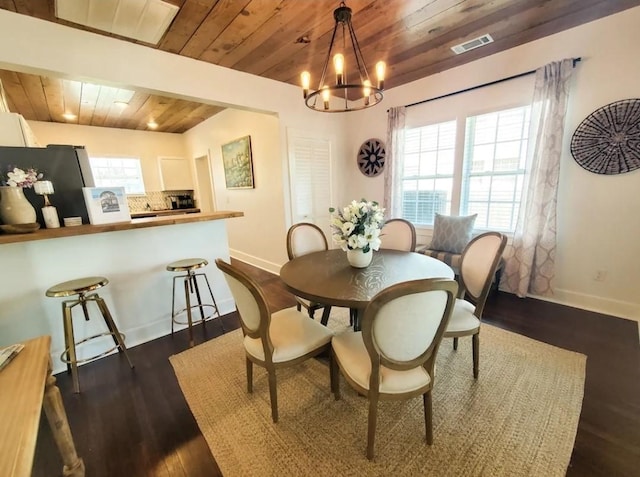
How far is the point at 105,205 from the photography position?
2.09m

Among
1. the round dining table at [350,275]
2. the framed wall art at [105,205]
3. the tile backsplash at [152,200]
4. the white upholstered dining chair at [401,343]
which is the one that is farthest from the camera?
the tile backsplash at [152,200]

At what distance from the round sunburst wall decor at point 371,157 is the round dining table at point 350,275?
2.12 m

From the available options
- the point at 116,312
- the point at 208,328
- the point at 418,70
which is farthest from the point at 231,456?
the point at 418,70

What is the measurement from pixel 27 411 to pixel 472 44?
3835mm

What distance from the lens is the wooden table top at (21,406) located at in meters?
0.66

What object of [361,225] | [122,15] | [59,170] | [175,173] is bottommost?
[361,225]

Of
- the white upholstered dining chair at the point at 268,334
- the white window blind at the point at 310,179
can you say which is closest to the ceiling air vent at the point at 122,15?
the white window blind at the point at 310,179

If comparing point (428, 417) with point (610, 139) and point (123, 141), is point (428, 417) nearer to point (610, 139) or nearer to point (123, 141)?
point (610, 139)

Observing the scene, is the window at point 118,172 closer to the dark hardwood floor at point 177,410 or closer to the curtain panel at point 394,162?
the dark hardwood floor at point 177,410

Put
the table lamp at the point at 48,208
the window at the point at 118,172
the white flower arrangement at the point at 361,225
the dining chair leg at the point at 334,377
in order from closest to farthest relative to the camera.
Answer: the dining chair leg at the point at 334,377 < the white flower arrangement at the point at 361,225 < the table lamp at the point at 48,208 < the window at the point at 118,172

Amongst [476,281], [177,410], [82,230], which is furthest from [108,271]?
[476,281]

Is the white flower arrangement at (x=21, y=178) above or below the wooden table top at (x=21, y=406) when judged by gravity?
above

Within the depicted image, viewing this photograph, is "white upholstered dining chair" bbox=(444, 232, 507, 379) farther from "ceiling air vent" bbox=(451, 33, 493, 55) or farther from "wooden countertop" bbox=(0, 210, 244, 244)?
"wooden countertop" bbox=(0, 210, 244, 244)

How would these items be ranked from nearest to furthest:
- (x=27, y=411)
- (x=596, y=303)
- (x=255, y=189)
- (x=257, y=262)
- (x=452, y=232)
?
(x=27, y=411)
(x=596, y=303)
(x=452, y=232)
(x=255, y=189)
(x=257, y=262)
